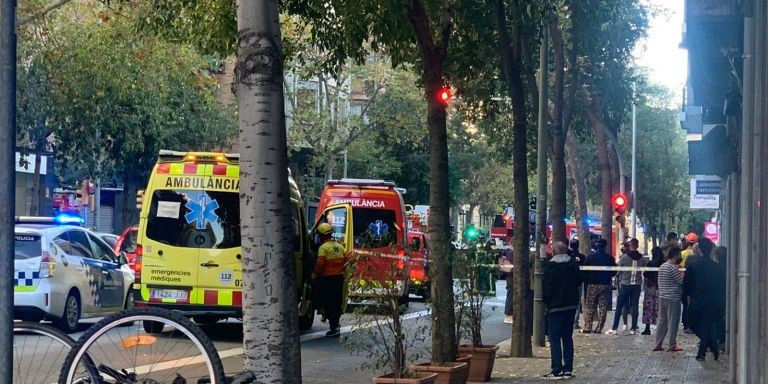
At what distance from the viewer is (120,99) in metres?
33.2

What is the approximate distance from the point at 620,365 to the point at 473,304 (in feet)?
12.2

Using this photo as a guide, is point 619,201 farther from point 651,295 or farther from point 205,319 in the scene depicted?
point 205,319

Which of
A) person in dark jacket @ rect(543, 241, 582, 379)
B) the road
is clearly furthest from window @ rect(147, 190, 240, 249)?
person in dark jacket @ rect(543, 241, 582, 379)

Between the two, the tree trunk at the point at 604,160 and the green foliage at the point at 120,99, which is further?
the tree trunk at the point at 604,160

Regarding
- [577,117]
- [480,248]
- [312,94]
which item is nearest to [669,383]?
[480,248]

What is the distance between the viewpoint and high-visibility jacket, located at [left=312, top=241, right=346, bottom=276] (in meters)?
20.6

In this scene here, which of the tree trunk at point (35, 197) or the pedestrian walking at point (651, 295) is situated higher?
the tree trunk at point (35, 197)

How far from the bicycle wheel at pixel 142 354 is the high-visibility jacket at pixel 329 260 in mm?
13273

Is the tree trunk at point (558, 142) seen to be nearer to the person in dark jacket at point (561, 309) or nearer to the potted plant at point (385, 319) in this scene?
the person in dark jacket at point (561, 309)

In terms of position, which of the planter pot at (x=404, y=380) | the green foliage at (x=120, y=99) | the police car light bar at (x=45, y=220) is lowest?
the planter pot at (x=404, y=380)

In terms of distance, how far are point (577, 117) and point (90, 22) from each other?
12808 millimetres

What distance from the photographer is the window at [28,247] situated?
63.1 ft

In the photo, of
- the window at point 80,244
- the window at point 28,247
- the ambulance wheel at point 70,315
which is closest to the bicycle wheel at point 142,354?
the window at point 28,247

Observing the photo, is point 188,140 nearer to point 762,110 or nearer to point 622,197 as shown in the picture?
point 622,197
